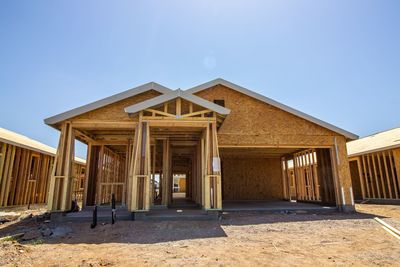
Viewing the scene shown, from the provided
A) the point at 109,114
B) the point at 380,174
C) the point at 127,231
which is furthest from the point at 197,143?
the point at 380,174

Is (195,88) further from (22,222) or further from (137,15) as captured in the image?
(22,222)

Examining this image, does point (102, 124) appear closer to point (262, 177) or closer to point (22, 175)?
point (22, 175)

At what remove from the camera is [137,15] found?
10117 millimetres

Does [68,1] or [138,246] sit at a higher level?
[68,1]

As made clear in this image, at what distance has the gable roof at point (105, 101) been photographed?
8812 millimetres

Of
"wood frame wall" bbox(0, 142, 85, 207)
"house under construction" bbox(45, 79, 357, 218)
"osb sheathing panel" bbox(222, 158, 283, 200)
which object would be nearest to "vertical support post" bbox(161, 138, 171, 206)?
"house under construction" bbox(45, 79, 357, 218)

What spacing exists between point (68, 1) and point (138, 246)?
915 cm

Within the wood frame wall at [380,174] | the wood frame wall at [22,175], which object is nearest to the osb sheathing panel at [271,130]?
the wood frame wall at [380,174]

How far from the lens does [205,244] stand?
5.26m

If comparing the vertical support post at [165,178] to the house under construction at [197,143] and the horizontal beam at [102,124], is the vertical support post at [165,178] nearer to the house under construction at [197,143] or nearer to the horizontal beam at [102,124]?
the house under construction at [197,143]

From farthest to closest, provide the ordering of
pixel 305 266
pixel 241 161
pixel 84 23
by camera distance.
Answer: pixel 241 161, pixel 84 23, pixel 305 266

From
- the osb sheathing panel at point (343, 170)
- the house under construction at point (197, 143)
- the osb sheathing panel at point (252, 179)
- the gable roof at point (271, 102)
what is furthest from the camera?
the osb sheathing panel at point (252, 179)

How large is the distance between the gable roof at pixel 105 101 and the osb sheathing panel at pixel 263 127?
3493mm

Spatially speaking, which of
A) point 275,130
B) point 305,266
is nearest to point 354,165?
point 275,130
